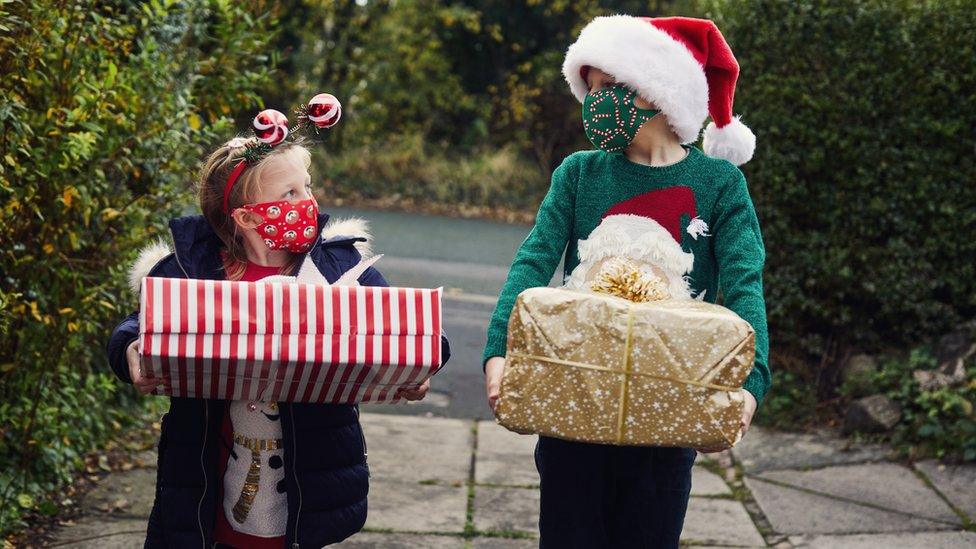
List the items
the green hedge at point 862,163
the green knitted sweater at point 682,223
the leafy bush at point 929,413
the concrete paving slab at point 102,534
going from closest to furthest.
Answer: the green knitted sweater at point 682,223 → the concrete paving slab at point 102,534 → the leafy bush at point 929,413 → the green hedge at point 862,163

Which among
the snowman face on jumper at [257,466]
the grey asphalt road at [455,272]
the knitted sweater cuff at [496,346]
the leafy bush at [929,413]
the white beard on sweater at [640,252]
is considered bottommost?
the grey asphalt road at [455,272]

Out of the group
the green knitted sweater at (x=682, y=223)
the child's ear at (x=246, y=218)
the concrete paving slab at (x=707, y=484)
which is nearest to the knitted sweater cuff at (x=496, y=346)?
the green knitted sweater at (x=682, y=223)

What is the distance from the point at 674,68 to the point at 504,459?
2799 mm

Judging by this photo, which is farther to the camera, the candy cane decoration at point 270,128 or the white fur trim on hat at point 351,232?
the white fur trim on hat at point 351,232

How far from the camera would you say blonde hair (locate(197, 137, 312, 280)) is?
2699 mm

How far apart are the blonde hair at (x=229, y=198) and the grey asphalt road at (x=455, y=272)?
321cm

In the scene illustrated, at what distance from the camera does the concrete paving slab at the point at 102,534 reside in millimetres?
3762

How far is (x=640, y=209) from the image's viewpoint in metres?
2.63

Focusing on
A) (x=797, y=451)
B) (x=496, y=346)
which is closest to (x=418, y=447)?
(x=797, y=451)

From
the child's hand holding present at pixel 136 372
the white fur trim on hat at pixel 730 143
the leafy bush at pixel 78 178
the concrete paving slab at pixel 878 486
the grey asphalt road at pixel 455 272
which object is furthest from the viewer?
the grey asphalt road at pixel 455 272

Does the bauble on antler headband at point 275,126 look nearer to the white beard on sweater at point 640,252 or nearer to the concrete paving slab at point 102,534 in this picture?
the white beard on sweater at point 640,252

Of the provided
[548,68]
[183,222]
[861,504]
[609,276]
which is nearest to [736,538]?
[861,504]

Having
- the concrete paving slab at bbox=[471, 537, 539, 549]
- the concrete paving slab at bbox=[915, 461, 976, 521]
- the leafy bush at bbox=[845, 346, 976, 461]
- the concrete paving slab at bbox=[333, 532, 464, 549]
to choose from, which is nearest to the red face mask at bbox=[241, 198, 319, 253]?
the concrete paving slab at bbox=[333, 532, 464, 549]

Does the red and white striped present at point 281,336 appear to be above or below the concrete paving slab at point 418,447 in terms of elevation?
above
